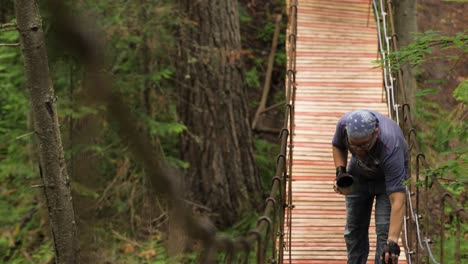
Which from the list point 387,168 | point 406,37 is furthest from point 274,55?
point 387,168

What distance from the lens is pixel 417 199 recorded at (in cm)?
457

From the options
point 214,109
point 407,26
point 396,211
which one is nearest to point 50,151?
point 396,211

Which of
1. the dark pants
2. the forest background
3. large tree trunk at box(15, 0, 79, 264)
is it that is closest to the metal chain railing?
the dark pants

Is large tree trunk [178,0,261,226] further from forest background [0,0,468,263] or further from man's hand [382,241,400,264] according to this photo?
man's hand [382,241,400,264]

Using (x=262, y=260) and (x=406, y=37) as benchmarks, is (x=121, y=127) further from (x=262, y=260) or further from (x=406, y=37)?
(x=406, y=37)

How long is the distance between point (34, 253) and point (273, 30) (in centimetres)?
554

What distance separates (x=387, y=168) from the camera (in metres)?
3.87

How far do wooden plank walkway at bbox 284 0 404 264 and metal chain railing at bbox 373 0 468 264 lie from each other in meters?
0.30

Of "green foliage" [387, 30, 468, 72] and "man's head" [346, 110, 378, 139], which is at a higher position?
"green foliage" [387, 30, 468, 72]

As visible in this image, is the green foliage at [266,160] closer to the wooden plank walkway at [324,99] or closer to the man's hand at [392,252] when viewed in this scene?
the wooden plank walkway at [324,99]

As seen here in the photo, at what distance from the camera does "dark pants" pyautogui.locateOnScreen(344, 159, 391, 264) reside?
4.24 m

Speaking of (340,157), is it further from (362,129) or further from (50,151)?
(50,151)

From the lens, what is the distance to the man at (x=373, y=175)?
12.5 feet

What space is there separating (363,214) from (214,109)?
13.3 feet
